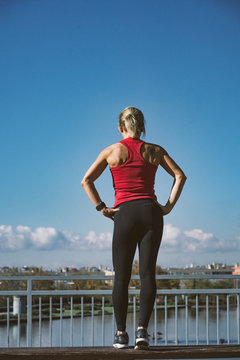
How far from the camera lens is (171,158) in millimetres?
2566

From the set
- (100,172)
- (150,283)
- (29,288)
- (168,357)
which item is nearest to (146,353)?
(168,357)

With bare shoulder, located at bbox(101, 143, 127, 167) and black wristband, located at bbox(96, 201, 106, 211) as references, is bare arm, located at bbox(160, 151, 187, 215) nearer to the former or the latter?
bare shoulder, located at bbox(101, 143, 127, 167)

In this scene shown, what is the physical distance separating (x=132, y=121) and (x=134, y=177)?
0.30 metres

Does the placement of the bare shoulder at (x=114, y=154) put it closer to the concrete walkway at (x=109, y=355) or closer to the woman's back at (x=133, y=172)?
the woman's back at (x=133, y=172)

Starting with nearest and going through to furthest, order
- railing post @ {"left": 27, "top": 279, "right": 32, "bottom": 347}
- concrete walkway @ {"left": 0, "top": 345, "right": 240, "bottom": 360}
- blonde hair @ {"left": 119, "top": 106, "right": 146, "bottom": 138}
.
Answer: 1. concrete walkway @ {"left": 0, "top": 345, "right": 240, "bottom": 360}
2. blonde hair @ {"left": 119, "top": 106, "right": 146, "bottom": 138}
3. railing post @ {"left": 27, "top": 279, "right": 32, "bottom": 347}

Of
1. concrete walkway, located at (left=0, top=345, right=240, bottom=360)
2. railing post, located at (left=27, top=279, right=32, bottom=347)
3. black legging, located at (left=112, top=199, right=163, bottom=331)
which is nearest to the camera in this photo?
concrete walkway, located at (left=0, top=345, right=240, bottom=360)

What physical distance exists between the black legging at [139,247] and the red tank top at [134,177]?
4 cm

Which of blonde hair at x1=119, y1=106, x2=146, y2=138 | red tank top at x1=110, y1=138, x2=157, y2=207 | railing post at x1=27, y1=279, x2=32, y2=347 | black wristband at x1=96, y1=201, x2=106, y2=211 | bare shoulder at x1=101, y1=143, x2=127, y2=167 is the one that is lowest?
railing post at x1=27, y1=279, x2=32, y2=347

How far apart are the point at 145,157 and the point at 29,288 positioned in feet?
8.41

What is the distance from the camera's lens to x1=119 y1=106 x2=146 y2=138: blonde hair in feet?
8.23

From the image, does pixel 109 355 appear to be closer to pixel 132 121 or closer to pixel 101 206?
pixel 101 206

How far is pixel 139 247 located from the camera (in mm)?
2428

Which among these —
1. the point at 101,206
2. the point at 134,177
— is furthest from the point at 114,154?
the point at 101,206

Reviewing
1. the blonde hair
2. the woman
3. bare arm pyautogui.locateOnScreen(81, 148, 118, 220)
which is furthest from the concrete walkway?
the blonde hair
